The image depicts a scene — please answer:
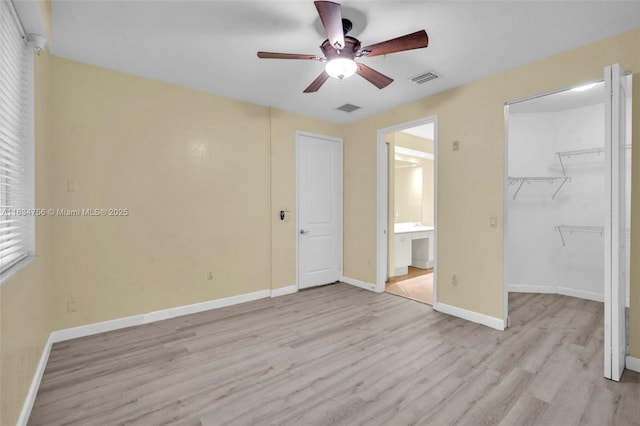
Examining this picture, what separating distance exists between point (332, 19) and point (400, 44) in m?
0.54

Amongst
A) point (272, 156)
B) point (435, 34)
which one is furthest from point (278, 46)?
point (272, 156)

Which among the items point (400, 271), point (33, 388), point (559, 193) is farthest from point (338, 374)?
point (559, 193)

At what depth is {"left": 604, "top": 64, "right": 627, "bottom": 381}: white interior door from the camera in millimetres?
2115

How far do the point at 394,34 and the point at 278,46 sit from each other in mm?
983

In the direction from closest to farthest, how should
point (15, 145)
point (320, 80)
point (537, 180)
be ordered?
1. point (15, 145)
2. point (320, 80)
3. point (537, 180)

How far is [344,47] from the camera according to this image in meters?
2.20

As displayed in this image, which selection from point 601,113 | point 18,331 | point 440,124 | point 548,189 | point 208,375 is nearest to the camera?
point 18,331

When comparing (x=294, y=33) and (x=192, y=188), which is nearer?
(x=294, y=33)

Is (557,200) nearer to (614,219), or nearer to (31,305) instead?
(614,219)

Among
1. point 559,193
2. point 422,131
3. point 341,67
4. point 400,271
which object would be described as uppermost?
point 422,131

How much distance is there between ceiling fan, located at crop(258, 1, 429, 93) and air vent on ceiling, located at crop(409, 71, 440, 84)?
2.61 feet

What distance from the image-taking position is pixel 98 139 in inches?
117

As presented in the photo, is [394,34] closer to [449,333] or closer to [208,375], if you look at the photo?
[449,333]

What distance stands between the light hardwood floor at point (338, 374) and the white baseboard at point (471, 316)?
0.36 ft
